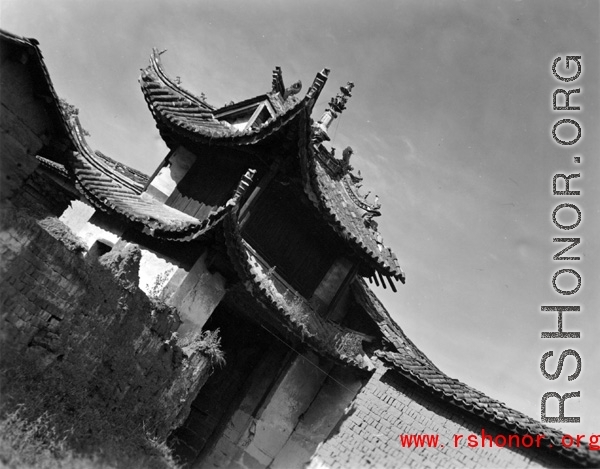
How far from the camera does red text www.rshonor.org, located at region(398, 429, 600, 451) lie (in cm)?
1088

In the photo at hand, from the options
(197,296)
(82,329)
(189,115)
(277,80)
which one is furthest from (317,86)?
(82,329)

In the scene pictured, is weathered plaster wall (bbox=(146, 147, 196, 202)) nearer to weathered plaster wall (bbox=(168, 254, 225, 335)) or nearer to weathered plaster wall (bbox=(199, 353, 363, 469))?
weathered plaster wall (bbox=(168, 254, 225, 335))

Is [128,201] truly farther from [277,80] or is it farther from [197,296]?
[277,80]

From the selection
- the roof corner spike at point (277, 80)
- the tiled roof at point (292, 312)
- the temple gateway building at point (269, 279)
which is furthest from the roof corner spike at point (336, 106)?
the tiled roof at point (292, 312)

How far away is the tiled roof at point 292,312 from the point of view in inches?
443

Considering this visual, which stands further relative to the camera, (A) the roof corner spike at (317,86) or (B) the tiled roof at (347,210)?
(B) the tiled roof at (347,210)

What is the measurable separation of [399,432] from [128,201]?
360 inches

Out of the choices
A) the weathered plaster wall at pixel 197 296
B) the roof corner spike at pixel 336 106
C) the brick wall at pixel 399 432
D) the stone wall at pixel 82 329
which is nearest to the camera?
the stone wall at pixel 82 329

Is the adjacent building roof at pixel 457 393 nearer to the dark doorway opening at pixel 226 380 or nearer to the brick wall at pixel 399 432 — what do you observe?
the brick wall at pixel 399 432

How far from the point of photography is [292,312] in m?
12.8

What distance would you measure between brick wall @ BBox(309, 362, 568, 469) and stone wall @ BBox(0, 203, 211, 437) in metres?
5.21

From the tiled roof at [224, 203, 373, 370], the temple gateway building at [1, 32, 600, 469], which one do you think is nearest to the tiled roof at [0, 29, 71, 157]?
the temple gateway building at [1, 32, 600, 469]

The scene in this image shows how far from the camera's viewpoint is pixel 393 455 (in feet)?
41.4

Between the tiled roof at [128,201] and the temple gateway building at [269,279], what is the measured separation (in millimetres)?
47
